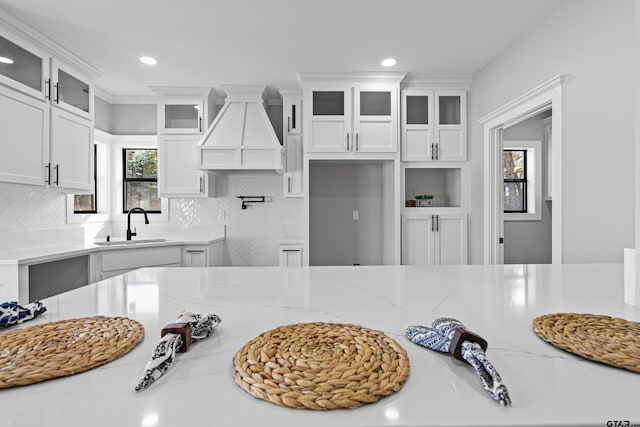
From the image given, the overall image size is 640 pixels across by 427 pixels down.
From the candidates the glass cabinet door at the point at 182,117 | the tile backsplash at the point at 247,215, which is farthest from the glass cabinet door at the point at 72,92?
the tile backsplash at the point at 247,215

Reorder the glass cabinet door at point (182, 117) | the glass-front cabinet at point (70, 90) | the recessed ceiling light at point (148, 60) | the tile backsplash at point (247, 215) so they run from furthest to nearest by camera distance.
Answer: the tile backsplash at point (247, 215) → the glass cabinet door at point (182, 117) → the recessed ceiling light at point (148, 60) → the glass-front cabinet at point (70, 90)

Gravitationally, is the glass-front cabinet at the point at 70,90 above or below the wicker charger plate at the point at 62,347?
above

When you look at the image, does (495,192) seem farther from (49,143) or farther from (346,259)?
(49,143)

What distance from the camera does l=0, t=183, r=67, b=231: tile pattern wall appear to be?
265 cm

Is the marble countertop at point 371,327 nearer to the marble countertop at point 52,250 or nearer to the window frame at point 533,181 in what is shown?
the marble countertop at point 52,250

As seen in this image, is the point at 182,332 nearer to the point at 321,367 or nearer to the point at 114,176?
the point at 321,367

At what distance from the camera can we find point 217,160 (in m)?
3.55

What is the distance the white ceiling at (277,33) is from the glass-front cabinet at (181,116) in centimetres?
36

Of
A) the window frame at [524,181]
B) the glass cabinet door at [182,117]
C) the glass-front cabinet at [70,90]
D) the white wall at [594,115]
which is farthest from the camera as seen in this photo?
the window frame at [524,181]

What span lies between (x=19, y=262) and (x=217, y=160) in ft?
6.19

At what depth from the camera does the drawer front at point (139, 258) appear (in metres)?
2.94

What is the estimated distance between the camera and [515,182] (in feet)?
A: 14.1

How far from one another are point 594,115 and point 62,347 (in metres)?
2.67

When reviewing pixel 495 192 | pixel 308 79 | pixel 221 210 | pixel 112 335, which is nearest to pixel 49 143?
pixel 221 210
